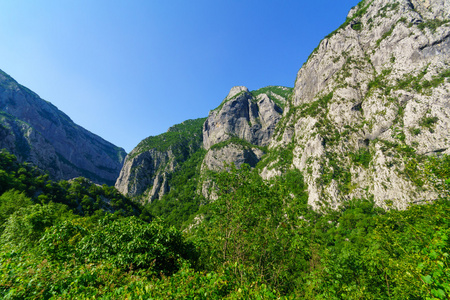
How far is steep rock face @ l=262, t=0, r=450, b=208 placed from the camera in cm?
7594

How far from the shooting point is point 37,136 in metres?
140

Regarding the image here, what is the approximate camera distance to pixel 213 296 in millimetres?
4531

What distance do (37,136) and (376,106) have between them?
226191 millimetres

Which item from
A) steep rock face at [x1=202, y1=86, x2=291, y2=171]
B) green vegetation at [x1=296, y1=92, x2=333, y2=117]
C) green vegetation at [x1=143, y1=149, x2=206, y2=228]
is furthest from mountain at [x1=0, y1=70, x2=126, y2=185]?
green vegetation at [x1=296, y1=92, x2=333, y2=117]

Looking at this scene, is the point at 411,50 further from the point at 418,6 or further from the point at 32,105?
the point at 32,105

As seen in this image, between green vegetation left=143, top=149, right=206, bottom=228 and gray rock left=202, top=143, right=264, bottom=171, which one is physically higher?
gray rock left=202, top=143, right=264, bottom=171

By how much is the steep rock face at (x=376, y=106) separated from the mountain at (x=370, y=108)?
1.10ft

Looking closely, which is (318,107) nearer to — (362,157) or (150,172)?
(362,157)

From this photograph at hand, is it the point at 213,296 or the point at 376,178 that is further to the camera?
the point at 376,178

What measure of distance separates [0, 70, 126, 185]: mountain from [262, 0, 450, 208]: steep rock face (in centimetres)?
16259

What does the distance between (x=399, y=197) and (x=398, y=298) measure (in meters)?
87.1

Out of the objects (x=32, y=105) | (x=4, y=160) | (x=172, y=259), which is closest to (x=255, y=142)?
(x=4, y=160)

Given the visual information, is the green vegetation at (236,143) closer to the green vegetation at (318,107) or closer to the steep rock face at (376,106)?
the steep rock face at (376,106)

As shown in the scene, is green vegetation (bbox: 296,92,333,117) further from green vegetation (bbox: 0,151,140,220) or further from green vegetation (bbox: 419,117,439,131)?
green vegetation (bbox: 0,151,140,220)
